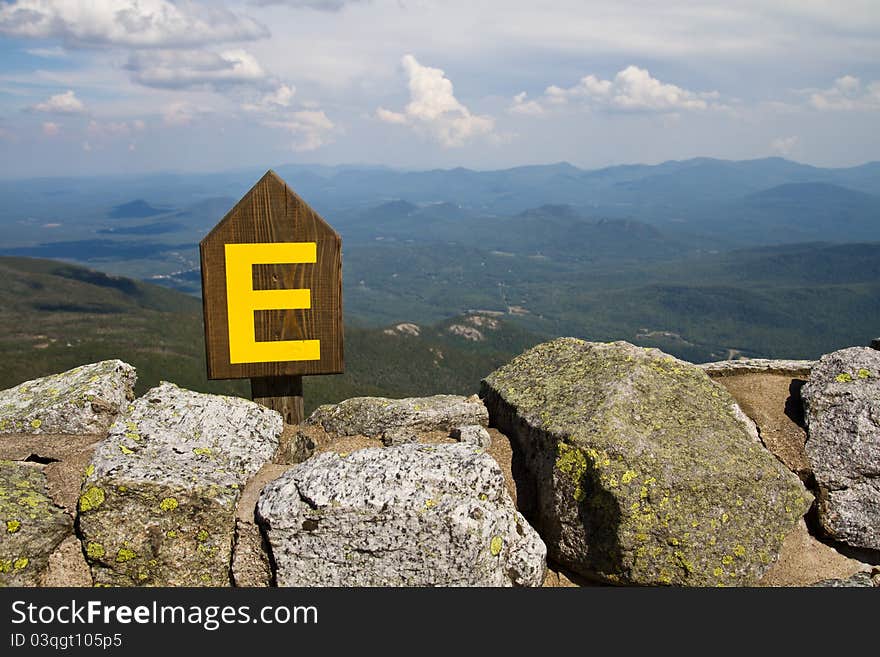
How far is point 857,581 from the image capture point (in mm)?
7141

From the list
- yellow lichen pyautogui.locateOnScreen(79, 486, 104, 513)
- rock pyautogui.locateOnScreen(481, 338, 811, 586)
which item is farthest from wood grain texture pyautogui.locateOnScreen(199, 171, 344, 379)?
rock pyautogui.locateOnScreen(481, 338, 811, 586)

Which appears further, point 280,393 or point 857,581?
point 280,393

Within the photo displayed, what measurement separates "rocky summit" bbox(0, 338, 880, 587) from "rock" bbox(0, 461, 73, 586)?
0.02 metres

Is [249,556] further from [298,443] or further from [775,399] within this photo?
[775,399]

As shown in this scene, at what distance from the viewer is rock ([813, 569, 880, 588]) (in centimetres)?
703

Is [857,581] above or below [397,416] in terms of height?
below

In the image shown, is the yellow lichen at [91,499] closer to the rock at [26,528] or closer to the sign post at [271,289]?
the rock at [26,528]

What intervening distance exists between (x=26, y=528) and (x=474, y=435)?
5.16m

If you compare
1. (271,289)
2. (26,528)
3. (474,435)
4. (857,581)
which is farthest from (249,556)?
(857,581)

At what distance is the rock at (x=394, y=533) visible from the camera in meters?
6.45

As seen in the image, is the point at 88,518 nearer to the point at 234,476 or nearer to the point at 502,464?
the point at 234,476

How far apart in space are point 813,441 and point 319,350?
695 centimetres

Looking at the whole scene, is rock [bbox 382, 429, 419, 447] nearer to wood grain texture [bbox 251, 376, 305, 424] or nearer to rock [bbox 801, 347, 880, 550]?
wood grain texture [bbox 251, 376, 305, 424]

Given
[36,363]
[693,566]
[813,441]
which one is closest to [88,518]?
[693,566]
